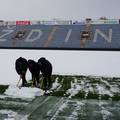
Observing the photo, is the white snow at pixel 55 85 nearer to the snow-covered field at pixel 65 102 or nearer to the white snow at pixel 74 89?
the snow-covered field at pixel 65 102

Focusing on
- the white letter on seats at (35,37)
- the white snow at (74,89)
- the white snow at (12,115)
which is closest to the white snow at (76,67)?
the white snow at (74,89)

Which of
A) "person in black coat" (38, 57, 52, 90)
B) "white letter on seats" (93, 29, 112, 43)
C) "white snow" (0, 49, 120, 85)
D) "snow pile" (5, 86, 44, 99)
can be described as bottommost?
"white snow" (0, 49, 120, 85)

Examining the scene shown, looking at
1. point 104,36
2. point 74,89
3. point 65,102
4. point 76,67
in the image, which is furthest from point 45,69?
point 104,36

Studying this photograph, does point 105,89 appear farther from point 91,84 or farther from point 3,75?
point 3,75

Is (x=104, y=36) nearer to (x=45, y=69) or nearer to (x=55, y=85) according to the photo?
(x=55, y=85)

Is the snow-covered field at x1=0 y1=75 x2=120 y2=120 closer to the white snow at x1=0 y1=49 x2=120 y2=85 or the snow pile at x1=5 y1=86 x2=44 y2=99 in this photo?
the snow pile at x1=5 y1=86 x2=44 y2=99

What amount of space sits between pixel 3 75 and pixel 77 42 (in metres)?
19.1

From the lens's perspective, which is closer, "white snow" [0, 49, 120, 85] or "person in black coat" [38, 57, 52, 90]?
"person in black coat" [38, 57, 52, 90]

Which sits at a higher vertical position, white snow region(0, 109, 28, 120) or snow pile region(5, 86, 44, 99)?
white snow region(0, 109, 28, 120)

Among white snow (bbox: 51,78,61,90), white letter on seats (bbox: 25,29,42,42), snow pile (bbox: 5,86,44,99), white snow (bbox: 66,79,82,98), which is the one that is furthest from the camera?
white letter on seats (bbox: 25,29,42,42)

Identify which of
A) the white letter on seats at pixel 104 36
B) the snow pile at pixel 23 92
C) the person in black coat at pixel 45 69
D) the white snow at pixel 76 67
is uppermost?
the white letter on seats at pixel 104 36

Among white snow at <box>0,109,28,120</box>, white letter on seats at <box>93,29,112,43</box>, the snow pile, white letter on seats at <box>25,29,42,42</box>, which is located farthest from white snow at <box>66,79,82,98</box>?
white letter on seats at <box>25,29,42,42</box>

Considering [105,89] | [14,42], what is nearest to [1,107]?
[105,89]

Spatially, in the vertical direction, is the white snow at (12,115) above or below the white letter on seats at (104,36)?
below
